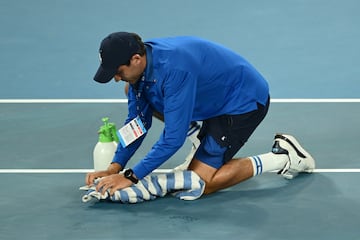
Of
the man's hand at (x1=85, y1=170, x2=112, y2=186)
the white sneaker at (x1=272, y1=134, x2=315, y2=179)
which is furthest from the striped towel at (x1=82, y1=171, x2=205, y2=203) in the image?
the white sneaker at (x1=272, y1=134, x2=315, y2=179)

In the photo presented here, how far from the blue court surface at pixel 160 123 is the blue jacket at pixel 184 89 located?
40cm

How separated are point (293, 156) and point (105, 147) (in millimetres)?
1170

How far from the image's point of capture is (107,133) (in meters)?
6.66

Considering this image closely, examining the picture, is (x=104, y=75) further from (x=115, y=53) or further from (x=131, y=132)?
(x=131, y=132)

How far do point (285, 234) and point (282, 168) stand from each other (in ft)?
2.91

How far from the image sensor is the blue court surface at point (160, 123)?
6.00 meters

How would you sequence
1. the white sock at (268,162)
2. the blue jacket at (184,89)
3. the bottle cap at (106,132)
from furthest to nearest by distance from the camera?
the bottle cap at (106,132) → the white sock at (268,162) → the blue jacket at (184,89)

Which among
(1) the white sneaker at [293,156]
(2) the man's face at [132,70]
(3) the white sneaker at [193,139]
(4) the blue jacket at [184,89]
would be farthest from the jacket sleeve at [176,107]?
(1) the white sneaker at [293,156]

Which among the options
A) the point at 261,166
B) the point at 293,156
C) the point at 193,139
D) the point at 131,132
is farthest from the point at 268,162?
the point at 131,132

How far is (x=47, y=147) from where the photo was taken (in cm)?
718

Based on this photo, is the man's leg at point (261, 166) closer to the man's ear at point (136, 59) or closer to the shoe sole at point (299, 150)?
the shoe sole at point (299, 150)

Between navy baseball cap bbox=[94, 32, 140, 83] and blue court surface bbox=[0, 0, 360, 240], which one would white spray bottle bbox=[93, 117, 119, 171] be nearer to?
blue court surface bbox=[0, 0, 360, 240]

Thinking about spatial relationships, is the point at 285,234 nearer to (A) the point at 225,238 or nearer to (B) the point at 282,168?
(A) the point at 225,238

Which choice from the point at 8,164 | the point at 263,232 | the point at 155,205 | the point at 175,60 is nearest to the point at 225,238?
the point at 263,232
